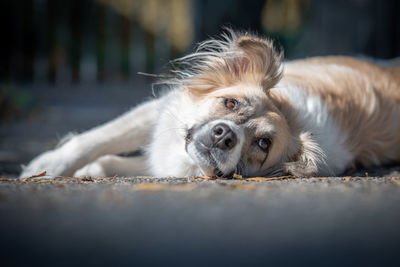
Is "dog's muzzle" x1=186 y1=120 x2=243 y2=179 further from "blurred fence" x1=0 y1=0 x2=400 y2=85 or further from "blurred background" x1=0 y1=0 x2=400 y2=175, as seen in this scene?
"blurred fence" x1=0 y1=0 x2=400 y2=85

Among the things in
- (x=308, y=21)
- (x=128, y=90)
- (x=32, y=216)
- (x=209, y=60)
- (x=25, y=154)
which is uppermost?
(x=308, y=21)

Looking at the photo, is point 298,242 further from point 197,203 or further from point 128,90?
point 128,90

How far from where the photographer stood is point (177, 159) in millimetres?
3396

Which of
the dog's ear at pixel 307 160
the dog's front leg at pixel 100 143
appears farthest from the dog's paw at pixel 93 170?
the dog's ear at pixel 307 160

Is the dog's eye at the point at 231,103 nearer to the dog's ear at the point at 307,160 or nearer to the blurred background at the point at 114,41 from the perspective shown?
the dog's ear at the point at 307,160

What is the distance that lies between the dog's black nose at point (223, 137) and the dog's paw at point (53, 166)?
1.22 metres

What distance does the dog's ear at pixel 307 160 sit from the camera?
3020mm

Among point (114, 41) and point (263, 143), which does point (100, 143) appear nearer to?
point (263, 143)

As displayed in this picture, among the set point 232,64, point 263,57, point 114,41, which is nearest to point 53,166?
point 232,64

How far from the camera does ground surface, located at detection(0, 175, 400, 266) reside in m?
1.31

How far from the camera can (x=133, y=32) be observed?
10281mm

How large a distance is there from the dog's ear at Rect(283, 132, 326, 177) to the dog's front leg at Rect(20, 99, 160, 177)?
1283 mm

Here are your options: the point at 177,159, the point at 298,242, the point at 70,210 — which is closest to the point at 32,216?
the point at 70,210

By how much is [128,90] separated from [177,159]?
6449 mm
